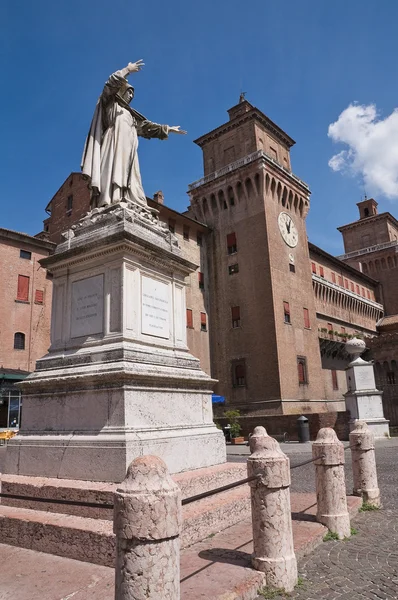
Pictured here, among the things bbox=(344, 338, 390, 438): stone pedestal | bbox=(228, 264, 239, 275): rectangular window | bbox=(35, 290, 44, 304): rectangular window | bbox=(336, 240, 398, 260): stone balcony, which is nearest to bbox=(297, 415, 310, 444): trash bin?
bbox=(344, 338, 390, 438): stone pedestal

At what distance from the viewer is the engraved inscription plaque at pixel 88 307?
555 cm

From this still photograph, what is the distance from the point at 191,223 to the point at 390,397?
62.4 ft

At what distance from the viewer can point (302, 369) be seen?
33.8 meters

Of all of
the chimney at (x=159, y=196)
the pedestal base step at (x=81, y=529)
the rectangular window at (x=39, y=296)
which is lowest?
the pedestal base step at (x=81, y=529)

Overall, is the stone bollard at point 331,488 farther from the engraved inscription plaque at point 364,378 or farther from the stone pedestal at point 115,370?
the engraved inscription plaque at point 364,378

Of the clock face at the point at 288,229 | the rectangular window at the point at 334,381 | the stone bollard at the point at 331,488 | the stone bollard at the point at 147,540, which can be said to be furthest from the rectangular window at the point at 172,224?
the stone bollard at the point at 147,540

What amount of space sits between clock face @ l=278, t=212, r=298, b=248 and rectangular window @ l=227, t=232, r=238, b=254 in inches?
146

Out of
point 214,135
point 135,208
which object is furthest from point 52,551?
point 214,135

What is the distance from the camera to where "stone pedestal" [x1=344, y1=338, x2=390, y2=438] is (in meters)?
20.0

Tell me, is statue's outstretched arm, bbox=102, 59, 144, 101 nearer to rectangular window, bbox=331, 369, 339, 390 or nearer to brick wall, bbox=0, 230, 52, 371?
brick wall, bbox=0, 230, 52, 371

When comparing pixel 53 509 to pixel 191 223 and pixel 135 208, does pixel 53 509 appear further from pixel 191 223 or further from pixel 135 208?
pixel 191 223

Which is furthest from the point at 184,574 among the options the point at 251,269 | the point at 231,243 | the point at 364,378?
the point at 231,243

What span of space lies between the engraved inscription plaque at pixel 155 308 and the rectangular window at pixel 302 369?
28444mm

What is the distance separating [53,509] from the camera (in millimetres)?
4637
